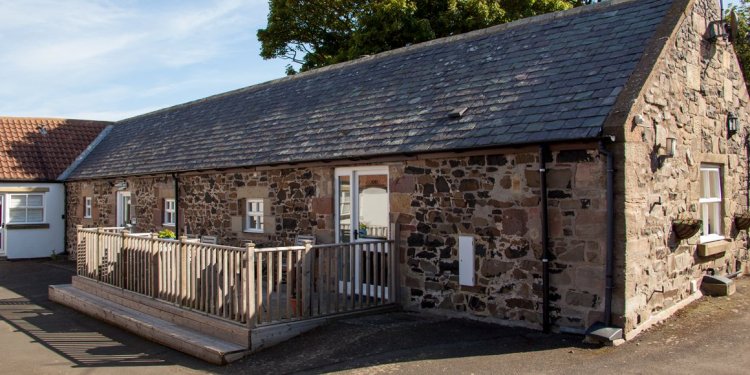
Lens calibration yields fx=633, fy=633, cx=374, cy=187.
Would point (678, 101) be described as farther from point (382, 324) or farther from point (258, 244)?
point (258, 244)

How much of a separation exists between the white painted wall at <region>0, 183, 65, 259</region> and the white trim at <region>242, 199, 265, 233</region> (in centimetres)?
1190

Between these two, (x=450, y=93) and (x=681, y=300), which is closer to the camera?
(x=681, y=300)

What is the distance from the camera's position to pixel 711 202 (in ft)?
35.7

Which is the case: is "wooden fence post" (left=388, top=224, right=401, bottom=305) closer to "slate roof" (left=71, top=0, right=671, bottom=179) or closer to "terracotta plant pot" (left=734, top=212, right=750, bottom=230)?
"slate roof" (left=71, top=0, right=671, bottom=179)

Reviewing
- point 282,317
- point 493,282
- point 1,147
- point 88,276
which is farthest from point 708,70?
point 1,147

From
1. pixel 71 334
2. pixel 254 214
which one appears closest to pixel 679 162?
pixel 254 214

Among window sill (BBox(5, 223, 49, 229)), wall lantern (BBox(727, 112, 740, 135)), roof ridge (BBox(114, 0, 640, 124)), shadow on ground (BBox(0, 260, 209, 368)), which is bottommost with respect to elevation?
shadow on ground (BBox(0, 260, 209, 368))

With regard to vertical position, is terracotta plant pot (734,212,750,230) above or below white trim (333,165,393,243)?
below

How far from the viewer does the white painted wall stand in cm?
2145

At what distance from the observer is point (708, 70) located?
34.8 feet

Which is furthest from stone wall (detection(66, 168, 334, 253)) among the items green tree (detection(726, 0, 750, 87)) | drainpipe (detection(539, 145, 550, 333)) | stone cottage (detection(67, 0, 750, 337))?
green tree (detection(726, 0, 750, 87))

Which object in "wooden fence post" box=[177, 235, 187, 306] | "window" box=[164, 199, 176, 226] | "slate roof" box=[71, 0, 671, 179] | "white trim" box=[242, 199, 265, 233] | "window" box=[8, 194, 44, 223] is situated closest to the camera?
"slate roof" box=[71, 0, 671, 179]

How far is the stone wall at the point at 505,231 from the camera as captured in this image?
318 inches

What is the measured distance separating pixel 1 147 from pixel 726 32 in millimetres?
22817
